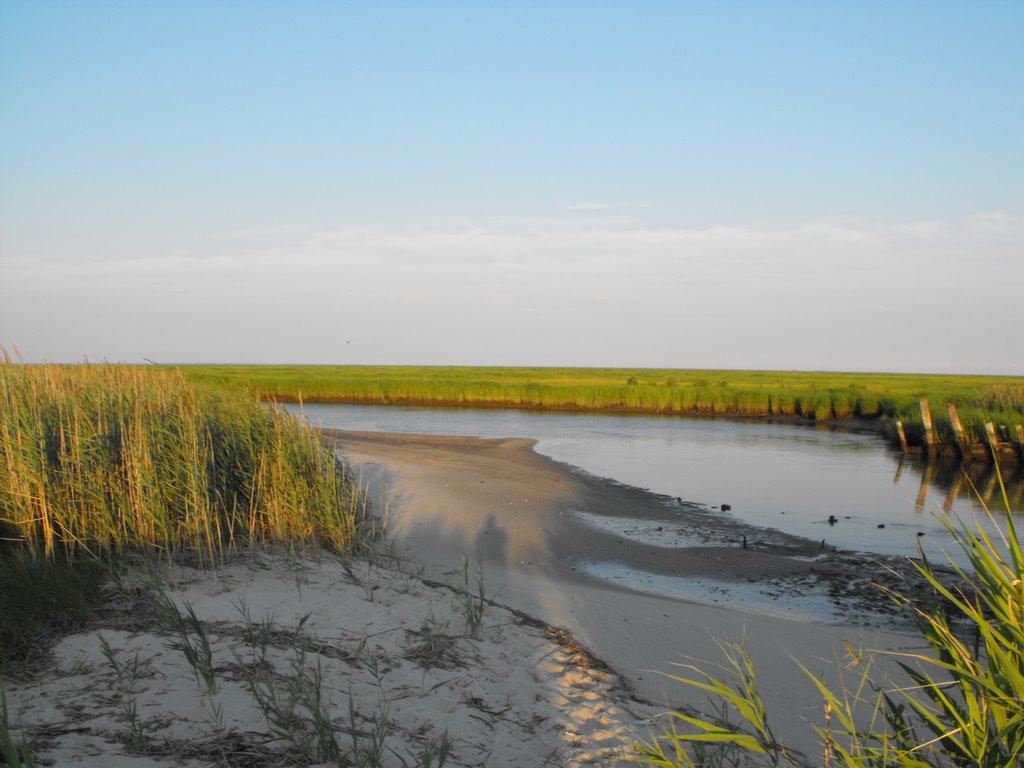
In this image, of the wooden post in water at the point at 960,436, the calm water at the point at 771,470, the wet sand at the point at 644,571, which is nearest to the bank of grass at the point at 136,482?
the wet sand at the point at 644,571

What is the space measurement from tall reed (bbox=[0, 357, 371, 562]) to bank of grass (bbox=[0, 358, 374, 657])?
0.02 m

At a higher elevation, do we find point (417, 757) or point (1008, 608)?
point (1008, 608)

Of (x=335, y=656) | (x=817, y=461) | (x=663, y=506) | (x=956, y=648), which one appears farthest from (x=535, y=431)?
(x=956, y=648)

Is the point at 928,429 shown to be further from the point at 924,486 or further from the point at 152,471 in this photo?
the point at 152,471

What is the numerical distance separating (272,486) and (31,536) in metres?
1.95

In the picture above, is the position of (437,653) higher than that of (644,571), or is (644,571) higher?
(437,653)

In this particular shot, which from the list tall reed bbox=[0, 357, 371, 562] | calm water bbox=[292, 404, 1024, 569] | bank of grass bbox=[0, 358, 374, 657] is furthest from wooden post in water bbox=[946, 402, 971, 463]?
tall reed bbox=[0, 357, 371, 562]

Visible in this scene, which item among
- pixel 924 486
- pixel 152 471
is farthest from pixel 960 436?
pixel 152 471

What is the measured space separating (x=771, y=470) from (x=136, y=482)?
53.1ft

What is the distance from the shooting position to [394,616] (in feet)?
17.7

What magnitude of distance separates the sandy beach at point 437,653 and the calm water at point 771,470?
362 centimetres

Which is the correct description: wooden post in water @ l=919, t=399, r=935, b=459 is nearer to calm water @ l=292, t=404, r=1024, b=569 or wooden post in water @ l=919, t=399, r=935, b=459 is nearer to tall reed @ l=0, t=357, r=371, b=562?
calm water @ l=292, t=404, r=1024, b=569

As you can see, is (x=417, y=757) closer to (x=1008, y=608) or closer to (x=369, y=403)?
(x=1008, y=608)

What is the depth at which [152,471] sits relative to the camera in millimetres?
6473
